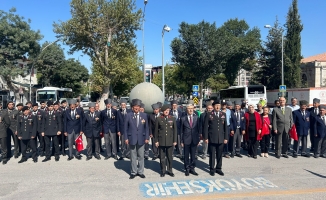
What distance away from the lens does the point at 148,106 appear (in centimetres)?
969

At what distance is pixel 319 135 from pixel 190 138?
4622 mm

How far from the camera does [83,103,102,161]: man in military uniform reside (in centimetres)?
886

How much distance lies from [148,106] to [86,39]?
15765 mm

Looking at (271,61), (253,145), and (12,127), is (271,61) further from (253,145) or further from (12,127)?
(12,127)

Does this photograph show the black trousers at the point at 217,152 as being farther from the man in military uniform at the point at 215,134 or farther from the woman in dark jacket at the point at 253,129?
the woman in dark jacket at the point at 253,129

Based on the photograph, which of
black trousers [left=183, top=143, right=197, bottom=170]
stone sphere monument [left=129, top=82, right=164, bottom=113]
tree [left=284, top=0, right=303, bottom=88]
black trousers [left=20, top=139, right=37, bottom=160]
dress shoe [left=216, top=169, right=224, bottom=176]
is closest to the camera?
dress shoe [left=216, top=169, right=224, bottom=176]

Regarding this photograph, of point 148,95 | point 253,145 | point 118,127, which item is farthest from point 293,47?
point 118,127

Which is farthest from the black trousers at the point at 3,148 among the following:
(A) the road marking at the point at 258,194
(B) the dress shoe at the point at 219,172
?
(B) the dress shoe at the point at 219,172

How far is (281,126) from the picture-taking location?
346 inches

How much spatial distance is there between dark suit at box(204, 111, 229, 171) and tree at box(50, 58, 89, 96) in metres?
43.6

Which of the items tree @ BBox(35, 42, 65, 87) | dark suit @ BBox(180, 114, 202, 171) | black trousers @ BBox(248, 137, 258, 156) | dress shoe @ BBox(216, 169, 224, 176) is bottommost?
dress shoe @ BBox(216, 169, 224, 176)

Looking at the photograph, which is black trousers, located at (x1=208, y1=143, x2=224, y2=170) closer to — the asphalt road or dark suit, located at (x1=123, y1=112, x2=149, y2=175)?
the asphalt road

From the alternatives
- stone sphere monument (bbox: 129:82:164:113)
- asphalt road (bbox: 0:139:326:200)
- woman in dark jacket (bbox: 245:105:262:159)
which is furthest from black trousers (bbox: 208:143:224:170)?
stone sphere monument (bbox: 129:82:164:113)

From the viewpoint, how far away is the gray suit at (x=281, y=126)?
8.75 m
